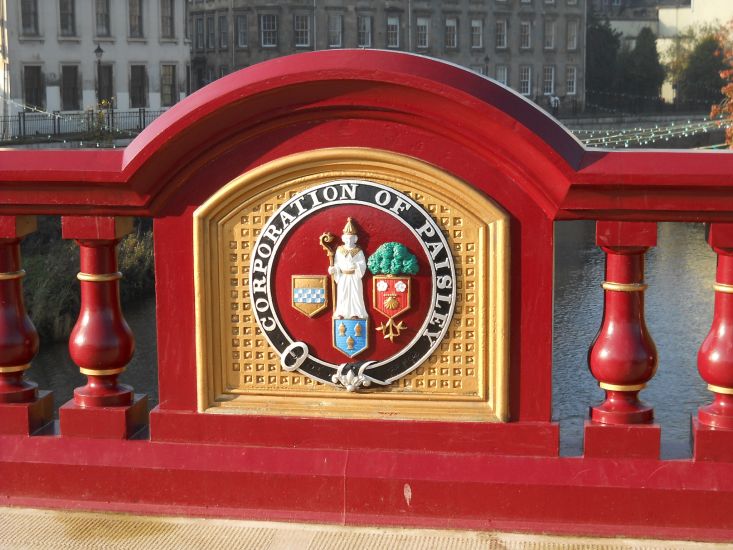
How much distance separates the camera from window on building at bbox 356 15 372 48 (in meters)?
70.8

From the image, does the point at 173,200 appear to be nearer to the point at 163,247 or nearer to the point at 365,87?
the point at 163,247

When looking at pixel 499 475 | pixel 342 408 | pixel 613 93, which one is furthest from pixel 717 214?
pixel 613 93

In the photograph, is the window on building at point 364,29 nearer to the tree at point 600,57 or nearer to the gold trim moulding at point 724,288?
the tree at point 600,57

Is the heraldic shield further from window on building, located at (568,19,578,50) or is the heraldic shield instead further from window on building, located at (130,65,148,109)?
window on building, located at (568,19,578,50)

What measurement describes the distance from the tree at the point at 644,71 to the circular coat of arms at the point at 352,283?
74.3 metres

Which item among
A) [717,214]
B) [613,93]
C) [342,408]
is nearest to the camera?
[717,214]

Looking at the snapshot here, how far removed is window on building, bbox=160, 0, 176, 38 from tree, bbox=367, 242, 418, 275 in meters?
50.1

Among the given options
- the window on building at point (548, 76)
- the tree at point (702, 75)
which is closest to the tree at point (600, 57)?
A: the window on building at point (548, 76)

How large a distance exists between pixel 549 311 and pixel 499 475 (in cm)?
65

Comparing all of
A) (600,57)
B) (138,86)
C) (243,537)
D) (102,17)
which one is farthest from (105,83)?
(243,537)

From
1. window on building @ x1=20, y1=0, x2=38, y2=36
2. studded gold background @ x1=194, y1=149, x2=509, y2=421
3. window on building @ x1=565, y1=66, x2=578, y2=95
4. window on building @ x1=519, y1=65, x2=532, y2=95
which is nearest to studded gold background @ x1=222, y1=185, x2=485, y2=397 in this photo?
studded gold background @ x1=194, y1=149, x2=509, y2=421

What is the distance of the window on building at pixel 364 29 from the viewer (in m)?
70.8

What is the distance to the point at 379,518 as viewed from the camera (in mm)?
4992

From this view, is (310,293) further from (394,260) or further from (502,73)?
(502,73)
